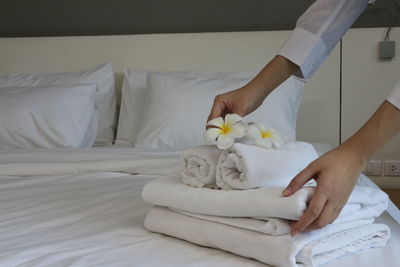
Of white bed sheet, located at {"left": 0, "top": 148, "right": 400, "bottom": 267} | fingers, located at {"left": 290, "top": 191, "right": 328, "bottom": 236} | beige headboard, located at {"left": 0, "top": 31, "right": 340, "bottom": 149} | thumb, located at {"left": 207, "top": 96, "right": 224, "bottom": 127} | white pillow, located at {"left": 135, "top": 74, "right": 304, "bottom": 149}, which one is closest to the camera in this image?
fingers, located at {"left": 290, "top": 191, "right": 328, "bottom": 236}

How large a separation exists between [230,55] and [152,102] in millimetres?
517

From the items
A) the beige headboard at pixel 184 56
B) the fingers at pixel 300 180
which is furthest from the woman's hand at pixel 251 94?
the beige headboard at pixel 184 56

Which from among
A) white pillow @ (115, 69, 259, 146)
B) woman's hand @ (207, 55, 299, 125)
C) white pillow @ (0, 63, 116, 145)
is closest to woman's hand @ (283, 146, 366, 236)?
woman's hand @ (207, 55, 299, 125)

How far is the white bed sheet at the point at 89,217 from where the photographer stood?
1.05 metres

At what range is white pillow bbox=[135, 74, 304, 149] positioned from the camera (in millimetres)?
2436

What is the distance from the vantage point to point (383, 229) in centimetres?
112

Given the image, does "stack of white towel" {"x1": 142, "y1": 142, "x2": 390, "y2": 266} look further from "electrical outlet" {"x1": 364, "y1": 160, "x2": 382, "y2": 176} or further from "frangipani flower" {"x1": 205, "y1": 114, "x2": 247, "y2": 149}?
"electrical outlet" {"x1": 364, "y1": 160, "x2": 382, "y2": 176}

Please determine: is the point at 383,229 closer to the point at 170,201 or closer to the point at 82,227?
the point at 170,201

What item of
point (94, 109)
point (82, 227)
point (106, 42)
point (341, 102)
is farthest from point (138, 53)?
point (82, 227)

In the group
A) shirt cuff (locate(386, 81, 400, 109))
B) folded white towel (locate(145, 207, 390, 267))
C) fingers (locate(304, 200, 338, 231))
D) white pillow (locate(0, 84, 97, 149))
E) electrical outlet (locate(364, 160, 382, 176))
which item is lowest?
electrical outlet (locate(364, 160, 382, 176))

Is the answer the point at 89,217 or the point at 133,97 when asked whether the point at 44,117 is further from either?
the point at 89,217

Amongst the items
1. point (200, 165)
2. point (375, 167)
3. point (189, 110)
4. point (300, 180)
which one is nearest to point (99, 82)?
point (189, 110)

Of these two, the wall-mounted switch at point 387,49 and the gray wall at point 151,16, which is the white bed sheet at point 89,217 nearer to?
the gray wall at point 151,16

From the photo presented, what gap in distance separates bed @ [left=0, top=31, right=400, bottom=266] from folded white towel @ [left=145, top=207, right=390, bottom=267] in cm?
2
